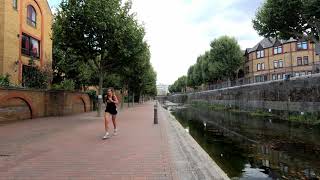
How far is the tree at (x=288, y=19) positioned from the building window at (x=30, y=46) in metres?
20.1

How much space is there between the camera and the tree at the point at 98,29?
23.0 m

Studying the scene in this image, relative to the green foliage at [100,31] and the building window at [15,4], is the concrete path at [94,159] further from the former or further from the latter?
the building window at [15,4]

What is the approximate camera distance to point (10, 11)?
28.8 m

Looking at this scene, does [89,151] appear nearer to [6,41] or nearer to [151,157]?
[151,157]

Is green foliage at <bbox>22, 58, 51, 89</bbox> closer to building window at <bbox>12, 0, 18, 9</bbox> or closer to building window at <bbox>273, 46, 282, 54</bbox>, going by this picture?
building window at <bbox>12, 0, 18, 9</bbox>

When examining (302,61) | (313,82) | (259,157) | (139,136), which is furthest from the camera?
(302,61)

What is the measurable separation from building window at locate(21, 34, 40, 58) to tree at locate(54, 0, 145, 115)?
8.24m

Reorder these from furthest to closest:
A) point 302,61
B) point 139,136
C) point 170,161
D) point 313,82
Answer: point 302,61, point 313,82, point 139,136, point 170,161

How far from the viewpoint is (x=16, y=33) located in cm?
2994

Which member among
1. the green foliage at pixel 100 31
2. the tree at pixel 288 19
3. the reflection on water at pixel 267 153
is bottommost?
the reflection on water at pixel 267 153

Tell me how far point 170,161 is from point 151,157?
2.13 feet

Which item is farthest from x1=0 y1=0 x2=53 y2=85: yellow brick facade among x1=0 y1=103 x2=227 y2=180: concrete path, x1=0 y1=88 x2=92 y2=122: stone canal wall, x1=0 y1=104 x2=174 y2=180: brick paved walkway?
x1=0 y1=103 x2=227 y2=180: concrete path

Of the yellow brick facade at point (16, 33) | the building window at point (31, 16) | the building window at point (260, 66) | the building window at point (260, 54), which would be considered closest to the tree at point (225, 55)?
the building window at point (260, 54)

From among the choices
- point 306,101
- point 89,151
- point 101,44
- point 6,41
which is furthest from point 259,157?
point 6,41
